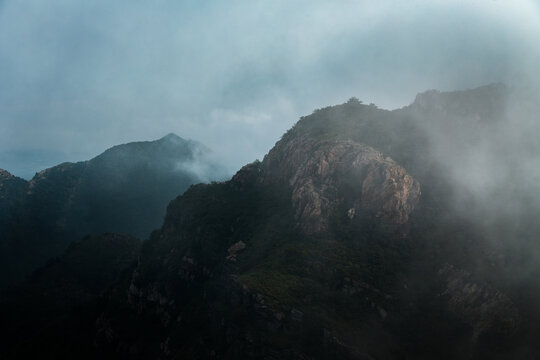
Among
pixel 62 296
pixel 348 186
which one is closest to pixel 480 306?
pixel 348 186

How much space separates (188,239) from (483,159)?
70264 millimetres

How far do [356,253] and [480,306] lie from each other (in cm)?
2066

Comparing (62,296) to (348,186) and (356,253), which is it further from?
(356,253)

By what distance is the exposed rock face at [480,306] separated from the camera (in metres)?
42.5

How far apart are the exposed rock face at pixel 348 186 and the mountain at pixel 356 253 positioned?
0.28 m

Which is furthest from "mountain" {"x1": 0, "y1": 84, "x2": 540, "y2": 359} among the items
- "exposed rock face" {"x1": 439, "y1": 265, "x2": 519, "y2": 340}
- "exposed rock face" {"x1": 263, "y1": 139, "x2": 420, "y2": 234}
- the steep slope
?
the steep slope

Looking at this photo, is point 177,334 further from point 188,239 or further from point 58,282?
point 58,282

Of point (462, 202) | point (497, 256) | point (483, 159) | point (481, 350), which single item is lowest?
point (481, 350)

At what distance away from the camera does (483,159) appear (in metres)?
69.6

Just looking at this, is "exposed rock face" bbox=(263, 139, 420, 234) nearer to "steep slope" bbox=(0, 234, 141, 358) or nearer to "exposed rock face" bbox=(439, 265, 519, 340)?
"exposed rock face" bbox=(439, 265, 519, 340)

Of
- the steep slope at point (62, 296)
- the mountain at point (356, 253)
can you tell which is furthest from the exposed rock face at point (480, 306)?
the steep slope at point (62, 296)

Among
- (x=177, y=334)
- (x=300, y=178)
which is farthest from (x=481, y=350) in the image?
(x=177, y=334)

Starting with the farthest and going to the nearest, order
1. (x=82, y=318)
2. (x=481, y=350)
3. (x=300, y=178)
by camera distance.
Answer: (x=82, y=318) < (x=300, y=178) < (x=481, y=350)

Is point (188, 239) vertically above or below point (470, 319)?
above
